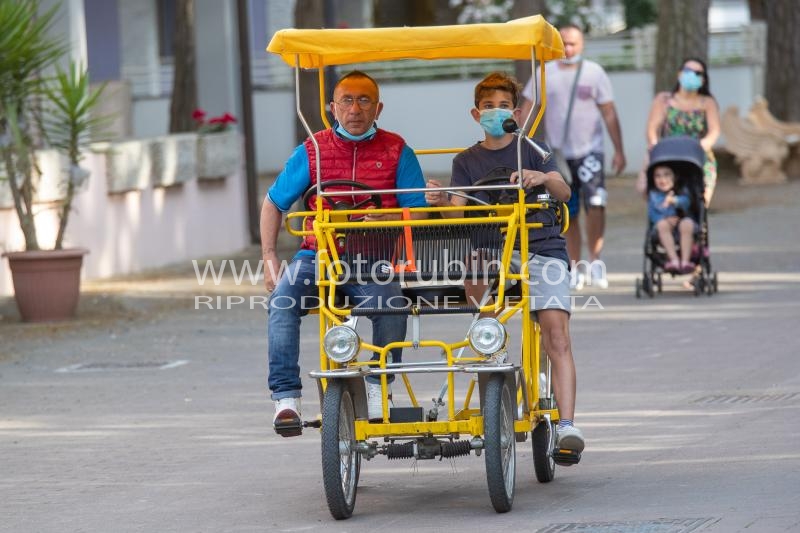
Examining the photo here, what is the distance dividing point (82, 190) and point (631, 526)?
34.1 feet

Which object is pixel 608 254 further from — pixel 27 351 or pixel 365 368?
pixel 365 368

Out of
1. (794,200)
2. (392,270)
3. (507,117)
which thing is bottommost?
(794,200)

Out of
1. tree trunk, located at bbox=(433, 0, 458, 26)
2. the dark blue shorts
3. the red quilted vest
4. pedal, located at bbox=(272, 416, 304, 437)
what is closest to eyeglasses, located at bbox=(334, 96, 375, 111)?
the red quilted vest

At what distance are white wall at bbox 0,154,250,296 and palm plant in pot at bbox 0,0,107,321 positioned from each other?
923 millimetres

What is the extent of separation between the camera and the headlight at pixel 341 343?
690 centimetres

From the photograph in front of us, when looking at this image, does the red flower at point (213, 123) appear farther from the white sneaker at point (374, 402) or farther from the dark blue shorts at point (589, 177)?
the white sneaker at point (374, 402)

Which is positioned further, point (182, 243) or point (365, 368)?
point (182, 243)

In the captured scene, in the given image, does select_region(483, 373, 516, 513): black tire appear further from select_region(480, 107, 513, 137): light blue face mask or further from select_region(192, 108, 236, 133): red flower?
select_region(192, 108, 236, 133): red flower

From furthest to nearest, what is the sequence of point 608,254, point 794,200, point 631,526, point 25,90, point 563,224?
1. point 794,200
2. point 608,254
3. point 25,90
4. point 563,224
5. point 631,526

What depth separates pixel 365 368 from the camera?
7.07 m

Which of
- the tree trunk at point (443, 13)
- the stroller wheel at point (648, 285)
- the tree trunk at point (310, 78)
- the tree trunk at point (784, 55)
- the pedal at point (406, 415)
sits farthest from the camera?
the tree trunk at point (443, 13)

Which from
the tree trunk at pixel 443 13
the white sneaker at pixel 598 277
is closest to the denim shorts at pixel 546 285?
the white sneaker at pixel 598 277

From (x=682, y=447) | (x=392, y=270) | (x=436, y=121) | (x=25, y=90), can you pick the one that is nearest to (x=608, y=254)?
(x=25, y=90)

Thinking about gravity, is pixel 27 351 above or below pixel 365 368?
below
